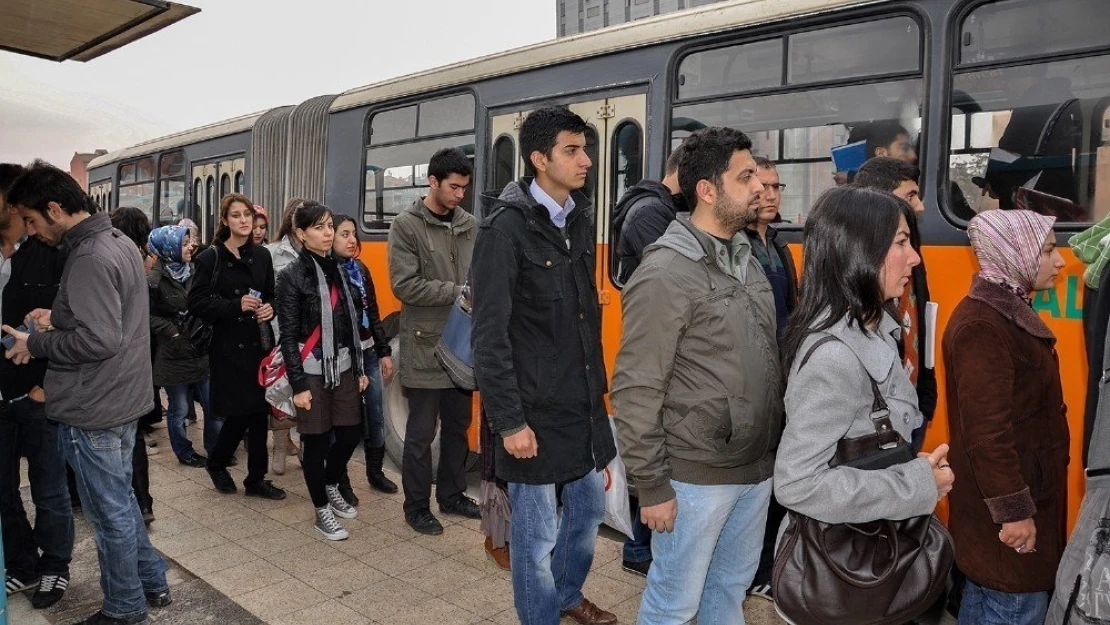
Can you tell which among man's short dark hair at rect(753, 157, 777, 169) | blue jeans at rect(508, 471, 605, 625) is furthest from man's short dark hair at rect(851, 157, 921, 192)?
blue jeans at rect(508, 471, 605, 625)

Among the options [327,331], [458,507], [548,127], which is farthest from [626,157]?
[458,507]

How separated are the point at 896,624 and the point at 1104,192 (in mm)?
2183

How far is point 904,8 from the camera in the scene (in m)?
3.98

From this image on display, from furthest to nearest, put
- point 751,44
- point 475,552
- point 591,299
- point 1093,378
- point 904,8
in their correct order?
point 475,552
point 751,44
point 904,8
point 591,299
point 1093,378

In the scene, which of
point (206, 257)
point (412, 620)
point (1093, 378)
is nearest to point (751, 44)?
point (1093, 378)

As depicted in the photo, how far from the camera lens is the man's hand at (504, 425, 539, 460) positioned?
10.3ft

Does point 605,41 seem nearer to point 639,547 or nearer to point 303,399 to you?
point 303,399

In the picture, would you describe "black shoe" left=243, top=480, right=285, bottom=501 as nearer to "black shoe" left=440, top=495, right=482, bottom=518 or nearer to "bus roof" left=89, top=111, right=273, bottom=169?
"black shoe" left=440, top=495, right=482, bottom=518

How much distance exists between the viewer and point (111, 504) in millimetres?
3902

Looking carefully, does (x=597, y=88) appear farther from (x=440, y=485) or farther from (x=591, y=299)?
(x=440, y=485)

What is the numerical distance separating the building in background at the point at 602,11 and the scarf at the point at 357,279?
161 ft

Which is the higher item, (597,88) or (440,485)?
(597,88)

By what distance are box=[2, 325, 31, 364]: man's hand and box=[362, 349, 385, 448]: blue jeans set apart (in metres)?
2.11

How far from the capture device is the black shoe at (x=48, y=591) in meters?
4.29
